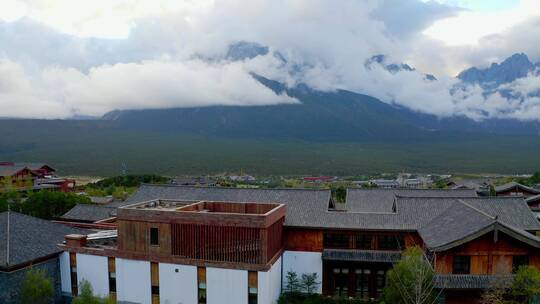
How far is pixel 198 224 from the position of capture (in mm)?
23812

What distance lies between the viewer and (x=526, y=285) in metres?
20.0

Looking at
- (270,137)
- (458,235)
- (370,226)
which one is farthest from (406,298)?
(270,137)

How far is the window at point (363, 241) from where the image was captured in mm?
27109

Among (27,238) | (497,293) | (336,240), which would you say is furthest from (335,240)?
(27,238)

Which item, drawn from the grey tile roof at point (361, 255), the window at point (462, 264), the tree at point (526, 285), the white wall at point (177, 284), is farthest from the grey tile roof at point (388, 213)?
the white wall at point (177, 284)

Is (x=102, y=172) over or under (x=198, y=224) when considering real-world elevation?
under

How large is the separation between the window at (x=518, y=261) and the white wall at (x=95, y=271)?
22536mm

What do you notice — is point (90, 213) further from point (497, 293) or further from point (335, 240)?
point (497, 293)

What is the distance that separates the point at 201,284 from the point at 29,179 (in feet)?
172

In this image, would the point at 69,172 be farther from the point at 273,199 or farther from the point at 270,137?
the point at 270,137

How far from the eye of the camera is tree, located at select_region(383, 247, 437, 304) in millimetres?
20125

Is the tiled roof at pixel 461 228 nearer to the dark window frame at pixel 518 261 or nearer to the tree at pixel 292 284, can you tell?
the dark window frame at pixel 518 261

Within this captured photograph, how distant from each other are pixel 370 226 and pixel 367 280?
143 inches

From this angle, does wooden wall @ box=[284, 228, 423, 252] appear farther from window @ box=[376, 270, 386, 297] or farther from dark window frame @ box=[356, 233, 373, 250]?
window @ box=[376, 270, 386, 297]
